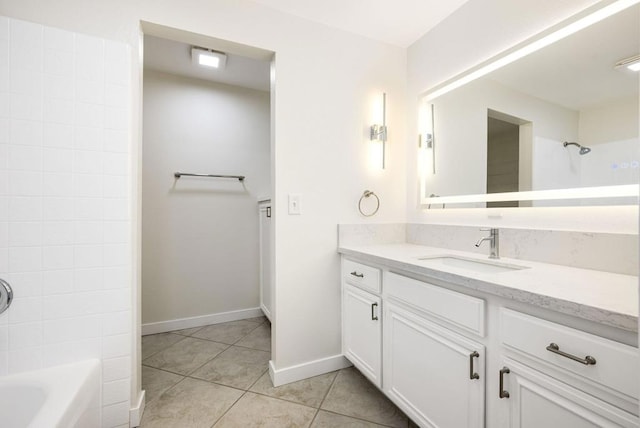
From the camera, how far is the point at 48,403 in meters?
0.97

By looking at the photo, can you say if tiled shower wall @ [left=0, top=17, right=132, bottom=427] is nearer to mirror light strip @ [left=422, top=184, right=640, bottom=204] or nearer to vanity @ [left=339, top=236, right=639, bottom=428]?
vanity @ [left=339, top=236, right=639, bottom=428]

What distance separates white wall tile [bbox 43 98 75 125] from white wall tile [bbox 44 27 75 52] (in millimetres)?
231

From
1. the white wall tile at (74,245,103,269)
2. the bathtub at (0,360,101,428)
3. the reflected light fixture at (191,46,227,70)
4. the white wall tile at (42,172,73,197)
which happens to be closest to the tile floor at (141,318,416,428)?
the bathtub at (0,360,101,428)

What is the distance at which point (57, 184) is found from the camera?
123 cm

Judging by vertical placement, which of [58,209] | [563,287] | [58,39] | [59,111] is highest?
[58,39]

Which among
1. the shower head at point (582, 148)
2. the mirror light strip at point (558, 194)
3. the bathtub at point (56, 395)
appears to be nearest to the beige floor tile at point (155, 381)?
the bathtub at point (56, 395)

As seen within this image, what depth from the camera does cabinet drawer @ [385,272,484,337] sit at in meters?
0.95

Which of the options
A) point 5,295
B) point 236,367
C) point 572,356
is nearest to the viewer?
point 572,356

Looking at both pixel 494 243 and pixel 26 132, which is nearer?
pixel 26 132

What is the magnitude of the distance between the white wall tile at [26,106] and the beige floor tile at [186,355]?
162 centimetres

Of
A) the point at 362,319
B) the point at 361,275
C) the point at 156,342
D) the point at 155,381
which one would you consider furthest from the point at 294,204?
the point at 156,342

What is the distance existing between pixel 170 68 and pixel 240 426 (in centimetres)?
267

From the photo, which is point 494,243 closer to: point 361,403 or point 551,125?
point 551,125

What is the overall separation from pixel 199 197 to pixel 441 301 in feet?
7.37
